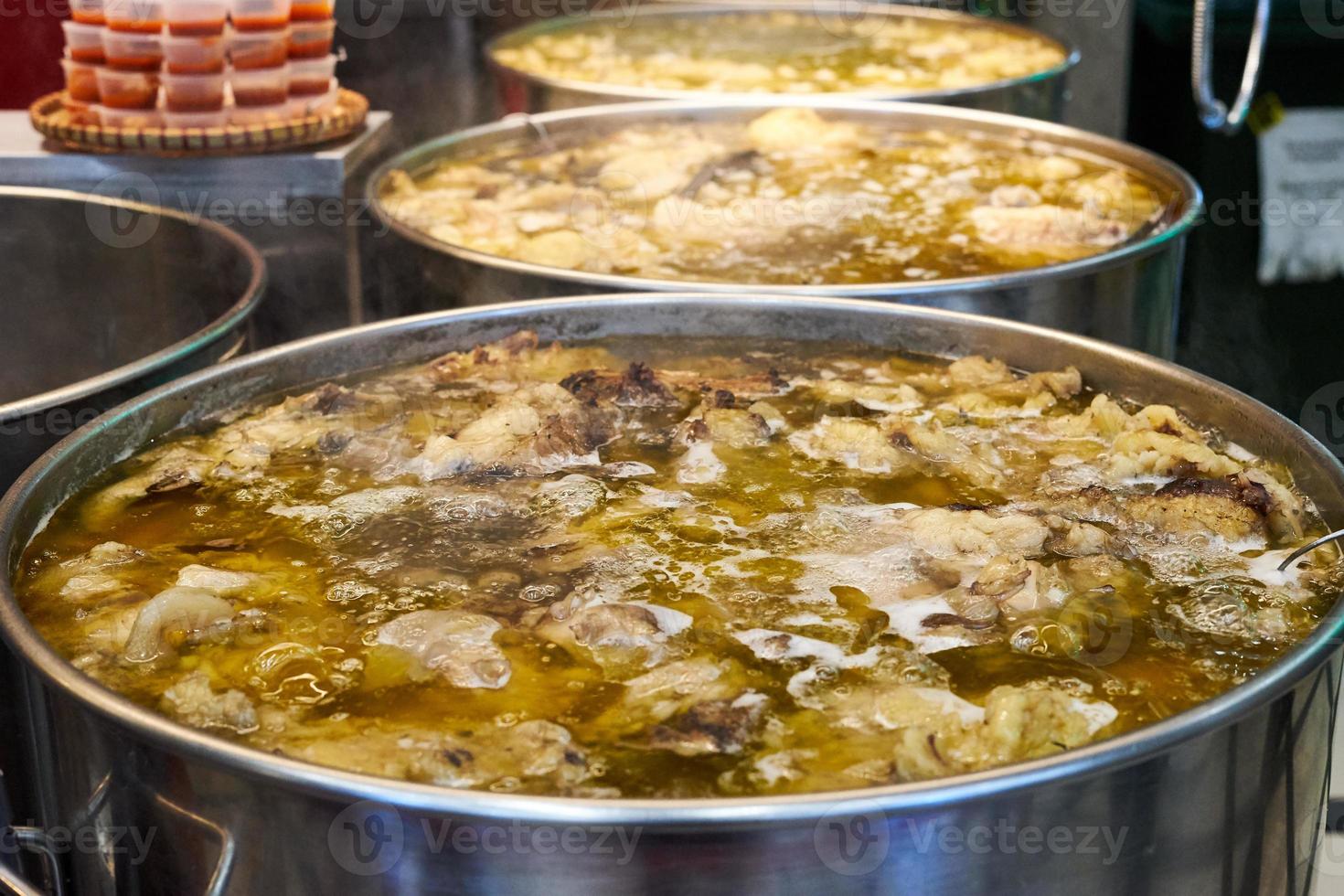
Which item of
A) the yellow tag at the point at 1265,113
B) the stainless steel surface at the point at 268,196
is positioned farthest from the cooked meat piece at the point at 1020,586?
the yellow tag at the point at 1265,113

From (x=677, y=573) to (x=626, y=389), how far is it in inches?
22.6

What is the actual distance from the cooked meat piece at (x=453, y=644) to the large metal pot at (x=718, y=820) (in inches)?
12.4

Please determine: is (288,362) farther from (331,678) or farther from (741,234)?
(741,234)

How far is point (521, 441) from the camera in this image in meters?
2.08

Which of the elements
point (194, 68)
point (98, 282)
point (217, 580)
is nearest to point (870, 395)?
point (217, 580)

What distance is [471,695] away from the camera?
1515 mm

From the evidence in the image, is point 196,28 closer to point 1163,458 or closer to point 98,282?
point 98,282

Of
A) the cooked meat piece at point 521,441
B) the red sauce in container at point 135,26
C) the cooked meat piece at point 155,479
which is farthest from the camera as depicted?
the red sauce in container at point 135,26

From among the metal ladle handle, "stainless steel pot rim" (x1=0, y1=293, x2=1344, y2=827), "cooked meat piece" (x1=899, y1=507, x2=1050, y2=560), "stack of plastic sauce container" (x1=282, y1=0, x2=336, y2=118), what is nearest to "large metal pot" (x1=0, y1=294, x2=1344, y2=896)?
"stainless steel pot rim" (x1=0, y1=293, x2=1344, y2=827)

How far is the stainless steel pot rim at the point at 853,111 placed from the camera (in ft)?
8.42

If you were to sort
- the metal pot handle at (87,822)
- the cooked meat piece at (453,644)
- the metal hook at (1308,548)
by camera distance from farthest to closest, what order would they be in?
the metal hook at (1308,548) → the cooked meat piece at (453,644) → the metal pot handle at (87,822)

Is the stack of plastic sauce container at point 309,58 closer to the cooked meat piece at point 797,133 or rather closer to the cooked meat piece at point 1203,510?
the cooked meat piece at point 797,133

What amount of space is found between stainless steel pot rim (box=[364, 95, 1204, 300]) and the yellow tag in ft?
6.69

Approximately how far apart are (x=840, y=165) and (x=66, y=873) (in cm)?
286
